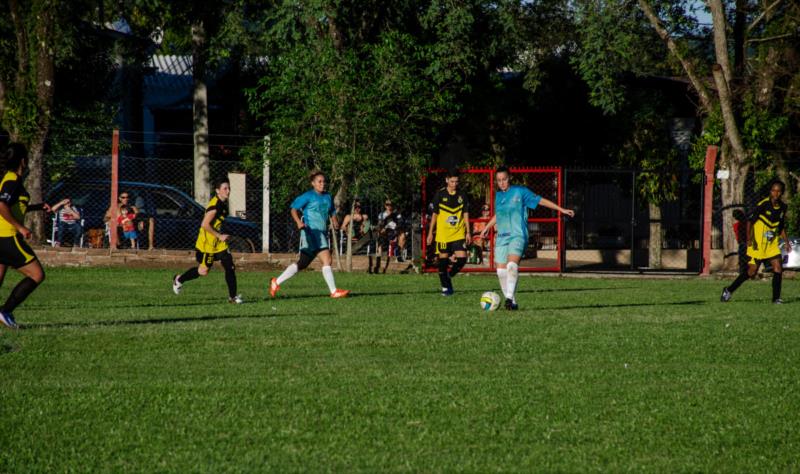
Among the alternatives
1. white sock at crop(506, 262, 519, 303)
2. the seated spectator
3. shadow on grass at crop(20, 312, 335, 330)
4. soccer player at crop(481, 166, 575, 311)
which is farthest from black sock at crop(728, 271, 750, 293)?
the seated spectator

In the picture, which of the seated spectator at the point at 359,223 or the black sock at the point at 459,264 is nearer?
the black sock at the point at 459,264

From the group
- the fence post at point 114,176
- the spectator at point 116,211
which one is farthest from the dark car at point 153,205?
the fence post at point 114,176

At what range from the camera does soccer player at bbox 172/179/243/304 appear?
51.1 ft

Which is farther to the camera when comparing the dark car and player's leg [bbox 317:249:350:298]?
the dark car

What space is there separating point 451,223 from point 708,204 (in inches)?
330

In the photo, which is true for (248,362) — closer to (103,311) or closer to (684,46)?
(103,311)

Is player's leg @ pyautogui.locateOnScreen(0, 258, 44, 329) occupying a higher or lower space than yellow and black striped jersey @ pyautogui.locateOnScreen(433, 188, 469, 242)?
lower

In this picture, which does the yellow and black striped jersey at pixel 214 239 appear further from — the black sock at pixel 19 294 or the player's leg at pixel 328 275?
the black sock at pixel 19 294

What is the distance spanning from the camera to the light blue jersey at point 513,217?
15.1 m

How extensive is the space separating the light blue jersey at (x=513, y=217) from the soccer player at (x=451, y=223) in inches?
119

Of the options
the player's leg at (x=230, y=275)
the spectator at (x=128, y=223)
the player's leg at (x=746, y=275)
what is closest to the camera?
the player's leg at (x=230, y=275)

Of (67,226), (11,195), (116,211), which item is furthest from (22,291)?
(67,226)

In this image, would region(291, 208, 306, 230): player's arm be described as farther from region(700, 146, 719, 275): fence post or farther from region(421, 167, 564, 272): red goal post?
region(700, 146, 719, 275): fence post

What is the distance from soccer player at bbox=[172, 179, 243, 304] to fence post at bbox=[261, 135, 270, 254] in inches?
295
